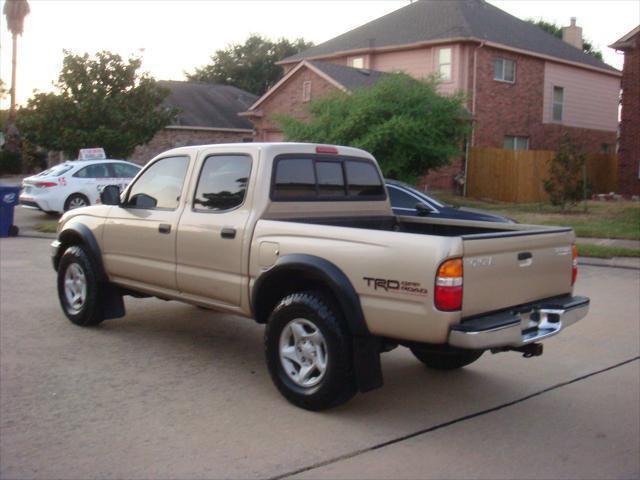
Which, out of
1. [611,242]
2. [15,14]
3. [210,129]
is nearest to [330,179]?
[611,242]

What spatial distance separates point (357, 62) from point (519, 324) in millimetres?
28929

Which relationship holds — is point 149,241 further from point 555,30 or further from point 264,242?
point 555,30

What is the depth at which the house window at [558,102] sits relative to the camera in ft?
109

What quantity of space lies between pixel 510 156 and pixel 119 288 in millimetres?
22620

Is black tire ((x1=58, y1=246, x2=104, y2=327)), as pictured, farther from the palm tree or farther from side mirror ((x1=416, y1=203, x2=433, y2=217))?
the palm tree

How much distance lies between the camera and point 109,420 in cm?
528

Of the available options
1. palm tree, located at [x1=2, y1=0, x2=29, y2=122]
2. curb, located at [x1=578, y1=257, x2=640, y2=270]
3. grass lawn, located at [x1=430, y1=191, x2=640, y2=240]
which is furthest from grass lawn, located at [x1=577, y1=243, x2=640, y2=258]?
palm tree, located at [x1=2, y1=0, x2=29, y2=122]

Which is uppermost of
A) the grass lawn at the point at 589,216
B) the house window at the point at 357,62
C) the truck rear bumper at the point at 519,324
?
the house window at the point at 357,62

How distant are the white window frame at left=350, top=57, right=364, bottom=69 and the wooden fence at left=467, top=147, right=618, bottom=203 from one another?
6899 millimetres

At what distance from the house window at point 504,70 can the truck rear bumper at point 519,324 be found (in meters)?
25.6

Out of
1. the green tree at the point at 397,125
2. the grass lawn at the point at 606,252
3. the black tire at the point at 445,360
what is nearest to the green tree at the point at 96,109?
the green tree at the point at 397,125

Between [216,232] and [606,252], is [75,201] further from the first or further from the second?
[216,232]

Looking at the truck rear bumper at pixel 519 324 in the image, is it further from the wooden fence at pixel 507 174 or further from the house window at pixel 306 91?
the house window at pixel 306 91

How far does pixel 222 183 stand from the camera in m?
6.52
